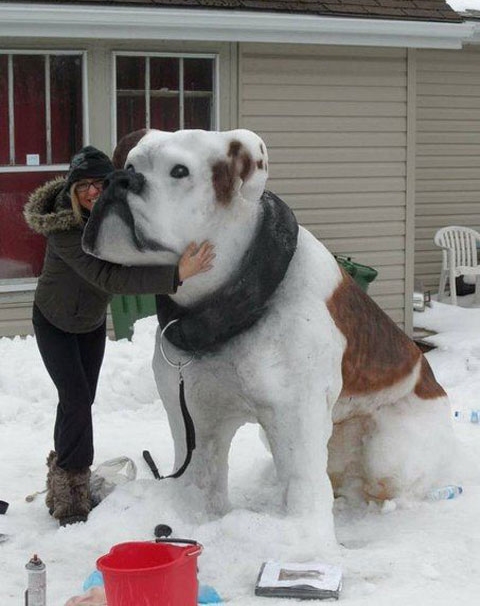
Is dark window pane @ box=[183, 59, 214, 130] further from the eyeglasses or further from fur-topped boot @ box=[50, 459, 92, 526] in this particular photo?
fur-topped boot @ box=[50, 459, 92, 526]

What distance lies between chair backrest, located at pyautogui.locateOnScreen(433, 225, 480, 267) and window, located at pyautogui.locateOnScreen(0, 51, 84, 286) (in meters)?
5.03

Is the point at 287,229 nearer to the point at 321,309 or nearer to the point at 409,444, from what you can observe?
the point at 321,309

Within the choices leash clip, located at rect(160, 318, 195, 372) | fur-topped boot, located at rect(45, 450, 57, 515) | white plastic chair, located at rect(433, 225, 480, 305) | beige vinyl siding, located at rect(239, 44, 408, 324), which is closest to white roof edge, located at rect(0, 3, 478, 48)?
beige vinyl siding, located at rect(239, 44, 408, 324)

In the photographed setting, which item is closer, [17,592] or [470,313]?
[17,592]

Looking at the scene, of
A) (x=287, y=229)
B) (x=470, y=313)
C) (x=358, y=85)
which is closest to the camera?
(x=287, y=229)

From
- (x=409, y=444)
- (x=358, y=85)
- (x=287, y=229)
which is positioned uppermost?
(x=358, y=85)

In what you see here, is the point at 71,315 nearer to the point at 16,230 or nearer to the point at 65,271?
the point at 65,271

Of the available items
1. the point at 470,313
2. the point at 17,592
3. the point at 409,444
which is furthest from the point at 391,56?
the point at 17,592

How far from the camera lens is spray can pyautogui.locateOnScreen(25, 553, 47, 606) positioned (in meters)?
3.82

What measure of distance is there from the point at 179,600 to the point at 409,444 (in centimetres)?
169

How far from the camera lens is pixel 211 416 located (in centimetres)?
476

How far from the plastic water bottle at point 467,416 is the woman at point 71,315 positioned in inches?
106

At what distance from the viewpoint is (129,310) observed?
9500 millimetres

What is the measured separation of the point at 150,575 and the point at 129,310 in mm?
5922
